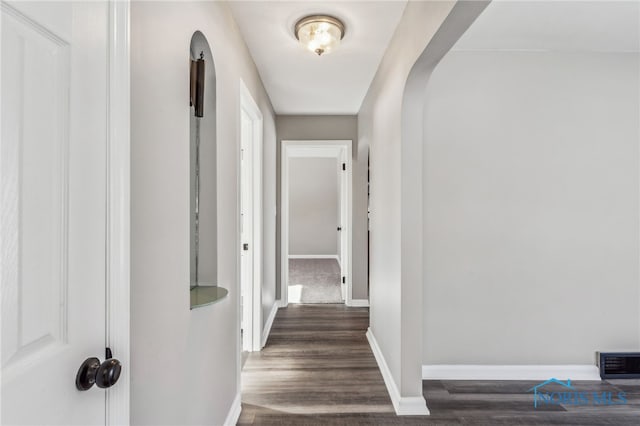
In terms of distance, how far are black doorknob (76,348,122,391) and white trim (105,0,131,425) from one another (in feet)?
0.18

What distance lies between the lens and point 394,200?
2234mm

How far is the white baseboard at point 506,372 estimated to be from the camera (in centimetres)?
244

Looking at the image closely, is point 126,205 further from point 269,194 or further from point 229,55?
point 269,194

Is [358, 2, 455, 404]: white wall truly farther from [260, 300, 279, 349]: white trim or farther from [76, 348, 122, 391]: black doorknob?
[76, 348, 122, 391]: black doorknob

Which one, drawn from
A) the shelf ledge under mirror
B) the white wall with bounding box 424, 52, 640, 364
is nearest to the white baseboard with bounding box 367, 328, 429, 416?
the white wall with bounding box 424, 52, 640, 364

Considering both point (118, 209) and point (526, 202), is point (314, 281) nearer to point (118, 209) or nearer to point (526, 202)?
point (526, 202)

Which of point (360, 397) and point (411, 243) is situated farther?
point (360, 397)

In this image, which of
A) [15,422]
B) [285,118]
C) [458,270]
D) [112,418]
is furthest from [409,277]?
[285,118]

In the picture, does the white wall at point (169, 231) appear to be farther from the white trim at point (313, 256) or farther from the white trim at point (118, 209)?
the white trim at point (313, 256)

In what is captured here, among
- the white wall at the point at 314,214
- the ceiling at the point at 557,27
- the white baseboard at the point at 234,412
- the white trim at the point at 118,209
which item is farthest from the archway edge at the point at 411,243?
the white wall at the point at 314,214

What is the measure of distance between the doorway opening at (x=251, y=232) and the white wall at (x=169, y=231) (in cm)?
105

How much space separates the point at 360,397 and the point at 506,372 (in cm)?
112

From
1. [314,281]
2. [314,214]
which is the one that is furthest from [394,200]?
[314,214]

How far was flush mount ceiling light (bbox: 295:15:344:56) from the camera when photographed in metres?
2.03
